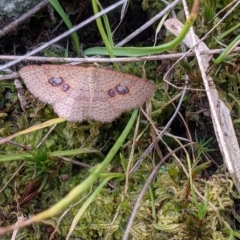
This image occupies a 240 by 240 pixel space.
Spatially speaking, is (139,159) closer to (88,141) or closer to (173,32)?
(88,141)

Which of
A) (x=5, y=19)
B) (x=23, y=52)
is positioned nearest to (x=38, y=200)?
(x=23, y=52)

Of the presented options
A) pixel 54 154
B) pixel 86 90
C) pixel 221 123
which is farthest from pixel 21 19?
pixel 221 123

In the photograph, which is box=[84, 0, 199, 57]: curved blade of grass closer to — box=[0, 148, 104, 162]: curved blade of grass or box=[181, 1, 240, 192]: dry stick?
box=[181, 1, 240, 192]: dry stick

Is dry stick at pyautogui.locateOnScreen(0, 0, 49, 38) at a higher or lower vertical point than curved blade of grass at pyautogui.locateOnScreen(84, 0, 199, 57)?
higher

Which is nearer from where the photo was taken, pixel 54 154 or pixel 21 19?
pixel 54 154

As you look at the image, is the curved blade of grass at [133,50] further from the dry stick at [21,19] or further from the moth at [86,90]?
the dry stick at [21,19]

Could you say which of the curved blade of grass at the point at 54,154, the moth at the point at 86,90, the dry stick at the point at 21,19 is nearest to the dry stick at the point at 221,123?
the moth at the point at 86,90

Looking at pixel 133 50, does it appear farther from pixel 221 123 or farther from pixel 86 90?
pixel 221 123

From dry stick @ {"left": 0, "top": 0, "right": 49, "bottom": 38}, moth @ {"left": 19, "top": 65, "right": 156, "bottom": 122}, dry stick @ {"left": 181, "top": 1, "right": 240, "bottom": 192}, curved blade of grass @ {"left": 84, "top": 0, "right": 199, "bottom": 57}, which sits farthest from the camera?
dry stick @ {"left": 0, "top": 0, "right": 49, "bottom": 38}

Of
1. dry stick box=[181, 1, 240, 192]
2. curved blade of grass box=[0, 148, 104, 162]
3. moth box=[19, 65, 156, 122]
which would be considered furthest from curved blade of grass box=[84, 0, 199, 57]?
curved blade of grass box=[0, 148, 104, 162]

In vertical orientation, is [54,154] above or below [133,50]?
below

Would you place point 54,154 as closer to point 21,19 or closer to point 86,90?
point 86,90

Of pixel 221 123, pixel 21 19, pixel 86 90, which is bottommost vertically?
pixel 221 123
